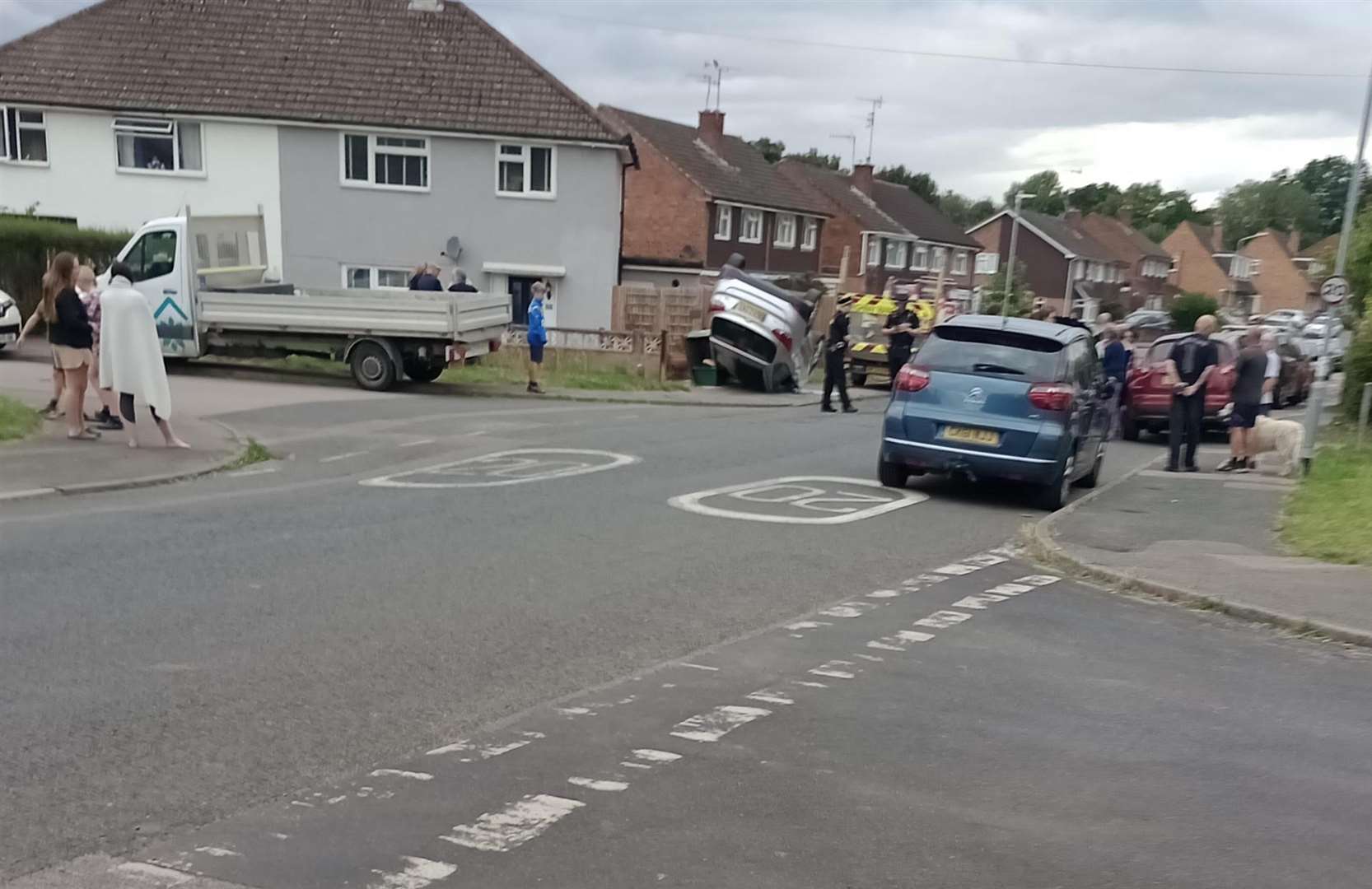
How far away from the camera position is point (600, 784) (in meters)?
4.75

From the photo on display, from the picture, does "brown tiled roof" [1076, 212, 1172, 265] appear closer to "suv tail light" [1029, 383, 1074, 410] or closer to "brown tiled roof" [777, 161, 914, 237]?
"brown tiled roof" [777, 161, 914, 237]

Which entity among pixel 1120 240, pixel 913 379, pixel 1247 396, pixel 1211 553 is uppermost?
pixel 1120 240

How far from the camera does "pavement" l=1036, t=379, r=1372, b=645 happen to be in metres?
8.16

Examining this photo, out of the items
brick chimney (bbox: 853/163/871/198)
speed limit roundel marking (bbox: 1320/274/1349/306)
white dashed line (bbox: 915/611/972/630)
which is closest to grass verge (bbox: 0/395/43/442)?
white dashed line (bbox: 915/611/972/630)

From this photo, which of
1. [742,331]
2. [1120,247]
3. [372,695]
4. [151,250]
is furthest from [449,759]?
[1120,247]

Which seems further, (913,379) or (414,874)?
(913,379)

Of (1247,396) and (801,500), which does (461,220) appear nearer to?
(1247,396)

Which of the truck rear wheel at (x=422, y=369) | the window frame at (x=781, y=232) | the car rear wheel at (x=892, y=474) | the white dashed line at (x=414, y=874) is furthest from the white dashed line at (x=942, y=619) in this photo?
the window frame at (x=781, y=232)

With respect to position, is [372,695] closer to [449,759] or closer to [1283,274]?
[449,759]

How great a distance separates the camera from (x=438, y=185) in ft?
102

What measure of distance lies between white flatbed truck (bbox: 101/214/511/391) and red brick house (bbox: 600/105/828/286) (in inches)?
882

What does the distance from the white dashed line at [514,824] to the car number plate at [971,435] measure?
A: 801cm

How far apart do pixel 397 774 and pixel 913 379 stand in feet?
27.3

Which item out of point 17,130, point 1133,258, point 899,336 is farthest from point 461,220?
point 1133,258
